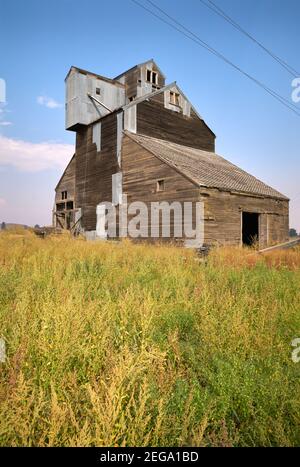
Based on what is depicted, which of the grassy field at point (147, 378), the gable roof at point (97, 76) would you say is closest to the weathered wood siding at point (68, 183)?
the gable roof at point (97, 76)

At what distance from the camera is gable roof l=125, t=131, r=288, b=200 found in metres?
17.0

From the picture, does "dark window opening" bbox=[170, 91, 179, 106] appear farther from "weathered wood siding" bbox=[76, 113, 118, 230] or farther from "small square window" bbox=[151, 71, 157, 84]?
"weathered wood siding" bbox=[76, 113, 118, 230]

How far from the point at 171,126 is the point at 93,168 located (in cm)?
705

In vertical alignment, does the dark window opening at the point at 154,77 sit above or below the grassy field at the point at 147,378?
above

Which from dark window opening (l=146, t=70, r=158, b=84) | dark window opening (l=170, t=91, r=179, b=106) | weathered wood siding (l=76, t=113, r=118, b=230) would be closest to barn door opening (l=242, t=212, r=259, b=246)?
weathered wood siding (l=76, t=113, r=118, b=230)

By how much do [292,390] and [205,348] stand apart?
3.40ft

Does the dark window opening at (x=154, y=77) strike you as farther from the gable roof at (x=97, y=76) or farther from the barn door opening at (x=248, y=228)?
the barn door opening at (x=248, y=228)

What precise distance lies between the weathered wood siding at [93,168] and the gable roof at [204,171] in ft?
6.83

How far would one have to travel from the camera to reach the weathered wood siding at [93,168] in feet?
71.1

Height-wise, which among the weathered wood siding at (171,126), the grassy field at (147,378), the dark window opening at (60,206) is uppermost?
the weathered wood siding at (171,126)

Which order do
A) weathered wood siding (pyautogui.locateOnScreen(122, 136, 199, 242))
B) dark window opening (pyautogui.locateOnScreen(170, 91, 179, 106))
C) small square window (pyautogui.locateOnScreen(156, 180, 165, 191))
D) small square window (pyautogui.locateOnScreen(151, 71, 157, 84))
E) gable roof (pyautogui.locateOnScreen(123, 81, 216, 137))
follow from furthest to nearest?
small square window (pyautogui.locateOnScreen(151, 71, 157, 84))
dark window opening (pyautogui.locateOnScreen(170, 91, 179, 106))
gable roof (pyautogui.locateOnScreen(123, 81, 216, 137))
small square window (pyautogui.locateOnScreen(156, 180, 165, 191))
weathered wood siding (pyautogui.locateOnScreen(122, 136, 199, 242))

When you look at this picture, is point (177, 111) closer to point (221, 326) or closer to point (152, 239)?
point (152, 239)

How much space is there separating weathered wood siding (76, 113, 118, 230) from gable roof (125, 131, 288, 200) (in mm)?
2083
